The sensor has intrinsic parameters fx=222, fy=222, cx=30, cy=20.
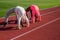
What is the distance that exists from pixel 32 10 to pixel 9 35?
4839mm

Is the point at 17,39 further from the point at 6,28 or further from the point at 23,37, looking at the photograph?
the point at 6,28

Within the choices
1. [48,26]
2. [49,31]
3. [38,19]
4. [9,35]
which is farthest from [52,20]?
[9,35]

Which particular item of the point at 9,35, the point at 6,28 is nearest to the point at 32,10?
the point at 6,28

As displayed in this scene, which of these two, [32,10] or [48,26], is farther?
[32,10]

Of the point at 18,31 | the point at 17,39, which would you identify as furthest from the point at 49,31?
the point at 17,39

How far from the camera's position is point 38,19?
715 inches

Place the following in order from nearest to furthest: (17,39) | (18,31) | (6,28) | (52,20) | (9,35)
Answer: (17,39), (9,35), (18,31), (6,28), (52,20)

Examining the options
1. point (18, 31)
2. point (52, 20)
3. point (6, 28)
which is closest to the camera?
point (18, 31)

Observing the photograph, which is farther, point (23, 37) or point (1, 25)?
point (1, 25)

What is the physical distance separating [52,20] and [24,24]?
9.10 feet

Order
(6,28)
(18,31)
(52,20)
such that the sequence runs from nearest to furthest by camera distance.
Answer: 1. (18,31)
2. (6,28)
3. (52,20)

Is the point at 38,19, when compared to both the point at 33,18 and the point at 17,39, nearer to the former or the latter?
the point at 33,18

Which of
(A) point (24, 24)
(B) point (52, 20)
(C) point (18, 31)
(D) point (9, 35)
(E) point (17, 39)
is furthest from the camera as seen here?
(B) point (52, 20)

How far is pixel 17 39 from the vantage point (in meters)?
12.2
